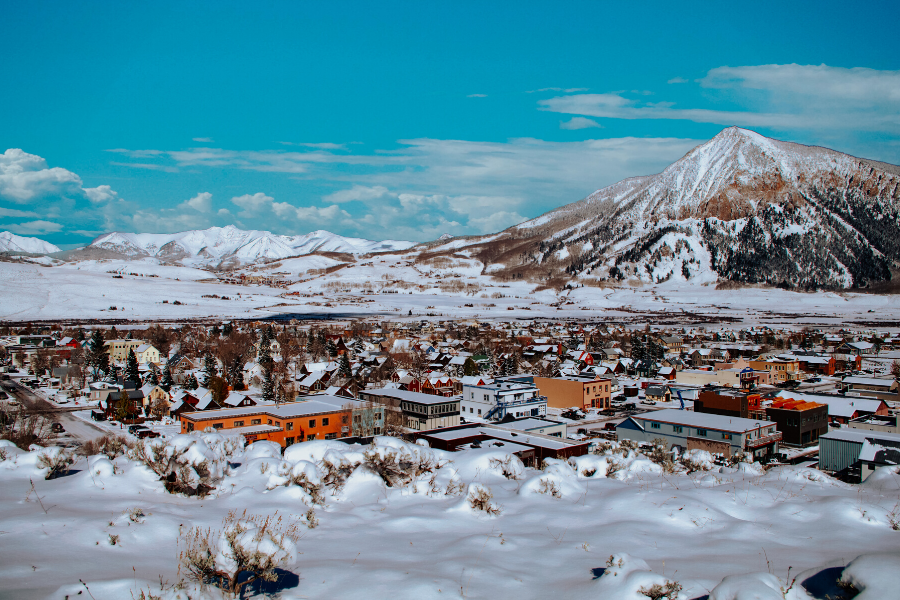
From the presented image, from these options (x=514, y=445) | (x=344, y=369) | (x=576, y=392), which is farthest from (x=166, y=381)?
(x=514, y=445)

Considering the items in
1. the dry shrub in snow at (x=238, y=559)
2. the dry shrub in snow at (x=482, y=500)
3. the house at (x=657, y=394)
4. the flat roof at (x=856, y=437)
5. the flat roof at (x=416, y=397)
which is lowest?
the house at (x=657, y=394)

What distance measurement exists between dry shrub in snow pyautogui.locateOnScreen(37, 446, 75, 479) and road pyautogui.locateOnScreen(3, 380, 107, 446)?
1374 centimetres

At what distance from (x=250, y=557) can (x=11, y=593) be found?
1264 mm

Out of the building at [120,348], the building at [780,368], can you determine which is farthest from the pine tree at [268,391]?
the building at [780,368]

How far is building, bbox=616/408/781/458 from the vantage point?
17.5m

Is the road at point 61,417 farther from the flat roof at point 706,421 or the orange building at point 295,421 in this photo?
the flat roof at point 706,421

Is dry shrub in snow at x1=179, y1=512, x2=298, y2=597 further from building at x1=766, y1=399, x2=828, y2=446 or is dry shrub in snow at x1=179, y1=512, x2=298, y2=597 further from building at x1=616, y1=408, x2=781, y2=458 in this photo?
building at x1=766, y1=399, x2=828, y2=446

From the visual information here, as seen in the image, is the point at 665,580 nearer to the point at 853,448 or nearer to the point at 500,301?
the point at 853,448

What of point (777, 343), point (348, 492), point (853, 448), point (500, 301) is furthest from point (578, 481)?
point (500, 301)

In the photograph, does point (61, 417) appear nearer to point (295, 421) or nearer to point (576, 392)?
point (295, 421)

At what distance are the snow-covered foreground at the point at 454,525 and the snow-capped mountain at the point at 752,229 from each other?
138 m

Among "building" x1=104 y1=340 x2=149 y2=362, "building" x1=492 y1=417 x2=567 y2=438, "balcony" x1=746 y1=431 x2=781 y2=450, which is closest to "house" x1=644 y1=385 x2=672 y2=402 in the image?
"balcony" x1=746 y1=431 x2=781 y2=450

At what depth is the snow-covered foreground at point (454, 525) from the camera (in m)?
3.65

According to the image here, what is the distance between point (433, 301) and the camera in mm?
120062
